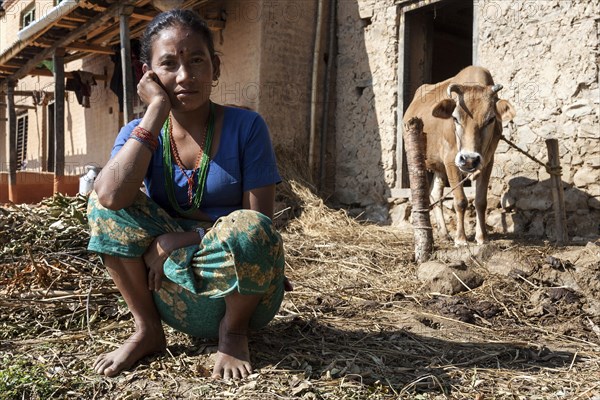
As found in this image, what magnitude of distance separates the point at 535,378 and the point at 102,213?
71.7 inches

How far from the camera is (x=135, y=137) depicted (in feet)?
7.09

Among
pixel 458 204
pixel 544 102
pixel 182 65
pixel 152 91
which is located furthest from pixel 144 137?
pixel 544 102

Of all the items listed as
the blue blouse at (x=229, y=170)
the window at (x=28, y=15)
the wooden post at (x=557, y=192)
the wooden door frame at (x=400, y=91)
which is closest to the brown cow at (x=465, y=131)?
the wooden post at (x=557, y=192)

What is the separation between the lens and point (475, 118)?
504 cm

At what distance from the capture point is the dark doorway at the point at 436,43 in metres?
7.36

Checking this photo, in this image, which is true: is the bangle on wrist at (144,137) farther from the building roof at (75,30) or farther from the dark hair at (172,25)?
the building roof at (75,30)

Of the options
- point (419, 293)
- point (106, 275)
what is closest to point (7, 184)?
point (106, 275)

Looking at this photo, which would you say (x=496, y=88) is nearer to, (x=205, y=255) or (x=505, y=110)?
(x=505, y=110)

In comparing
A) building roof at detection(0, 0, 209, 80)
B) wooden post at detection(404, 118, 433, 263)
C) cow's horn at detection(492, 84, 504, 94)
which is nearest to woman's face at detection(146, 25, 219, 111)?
wooden post at detection(404, 118, 433, 263)

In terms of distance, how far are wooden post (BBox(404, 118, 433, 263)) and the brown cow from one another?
57 centimetres

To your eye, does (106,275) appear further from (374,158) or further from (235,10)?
(235,10)

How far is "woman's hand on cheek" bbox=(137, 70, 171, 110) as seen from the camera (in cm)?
221

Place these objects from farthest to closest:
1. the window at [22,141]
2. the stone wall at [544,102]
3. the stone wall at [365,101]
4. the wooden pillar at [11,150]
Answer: the window at [22,141], the wooden pillar at [11,150], the stone wall at [365,101], the stone wall at [544,102]

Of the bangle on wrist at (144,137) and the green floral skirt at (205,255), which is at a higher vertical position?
the bangle on wrist at (144,137)
